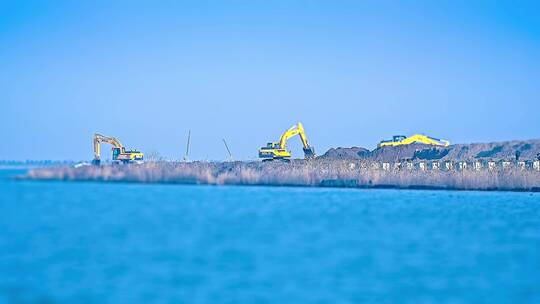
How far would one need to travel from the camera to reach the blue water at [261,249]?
18172 mm

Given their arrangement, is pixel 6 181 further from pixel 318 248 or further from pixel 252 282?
pixel 252 282

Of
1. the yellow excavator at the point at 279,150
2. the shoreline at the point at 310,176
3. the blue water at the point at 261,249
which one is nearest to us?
the blue water at the point at 261,249

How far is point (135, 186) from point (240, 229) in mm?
20414

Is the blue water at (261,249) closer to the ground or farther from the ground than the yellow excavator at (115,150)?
closer to the ground

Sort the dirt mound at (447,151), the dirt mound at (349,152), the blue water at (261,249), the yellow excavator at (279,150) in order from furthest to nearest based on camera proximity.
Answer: the dirt mound at (349,152)
the dirt mound at (447,151)
the yellow excavator at (279,150)
the blue water at (261,249)

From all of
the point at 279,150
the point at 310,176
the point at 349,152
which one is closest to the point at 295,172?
the point at 310,176

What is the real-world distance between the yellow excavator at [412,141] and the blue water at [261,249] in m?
40.4

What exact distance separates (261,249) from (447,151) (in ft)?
190

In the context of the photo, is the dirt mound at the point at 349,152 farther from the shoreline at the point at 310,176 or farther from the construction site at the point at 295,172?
the shoreline at the point at 310,176

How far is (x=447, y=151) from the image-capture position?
79500 mm

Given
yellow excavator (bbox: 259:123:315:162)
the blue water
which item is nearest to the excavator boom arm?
yellow excavator (bbox: 259:123:315:162)

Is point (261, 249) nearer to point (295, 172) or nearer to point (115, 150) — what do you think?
point (295, 172)

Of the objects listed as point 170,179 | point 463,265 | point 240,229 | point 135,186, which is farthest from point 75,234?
point 170,179

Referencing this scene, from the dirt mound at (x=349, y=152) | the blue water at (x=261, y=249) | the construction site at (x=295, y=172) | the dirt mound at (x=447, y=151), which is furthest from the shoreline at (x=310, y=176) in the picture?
the dirt mound at (x=349, y=152)
